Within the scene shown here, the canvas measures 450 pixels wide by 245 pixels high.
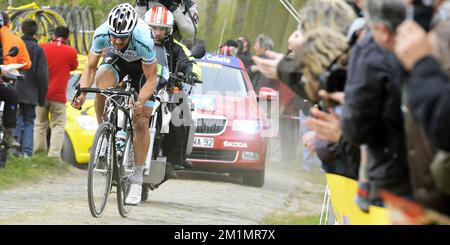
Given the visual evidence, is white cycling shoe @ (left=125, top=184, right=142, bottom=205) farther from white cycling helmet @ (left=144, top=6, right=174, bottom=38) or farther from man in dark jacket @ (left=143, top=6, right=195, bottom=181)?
white cycling helmet @ (left=144, top=6, right=174, bottom=38)

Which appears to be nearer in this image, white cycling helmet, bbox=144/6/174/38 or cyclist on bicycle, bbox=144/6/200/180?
white cycling helmet, bbox=144/6/174/38

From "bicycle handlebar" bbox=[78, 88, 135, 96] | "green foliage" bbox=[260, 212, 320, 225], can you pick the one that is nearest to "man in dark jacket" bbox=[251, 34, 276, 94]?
"green foliage" bbox=[260, 212, 320, 225]

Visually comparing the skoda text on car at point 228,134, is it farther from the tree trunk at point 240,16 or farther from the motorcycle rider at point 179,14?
the tree trunk at point 240,16

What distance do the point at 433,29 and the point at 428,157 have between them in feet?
1.71

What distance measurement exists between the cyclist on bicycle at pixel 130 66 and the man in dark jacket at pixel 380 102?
5424mm

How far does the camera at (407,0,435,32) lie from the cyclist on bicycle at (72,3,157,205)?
5784 millimetres

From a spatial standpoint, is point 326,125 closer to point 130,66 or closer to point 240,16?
point 130,66

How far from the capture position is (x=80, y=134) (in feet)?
56.9

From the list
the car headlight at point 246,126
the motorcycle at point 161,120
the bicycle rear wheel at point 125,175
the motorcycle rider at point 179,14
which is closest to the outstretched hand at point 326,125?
the bicycle rear wheel at point 125,175

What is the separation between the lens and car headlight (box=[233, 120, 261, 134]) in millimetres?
16781

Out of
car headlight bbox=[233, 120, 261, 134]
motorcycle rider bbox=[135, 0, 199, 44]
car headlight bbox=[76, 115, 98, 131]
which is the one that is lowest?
car headlight bbox=[76, 115, 98, 131]

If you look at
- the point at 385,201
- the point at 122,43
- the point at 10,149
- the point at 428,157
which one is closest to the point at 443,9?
the point at 428,157

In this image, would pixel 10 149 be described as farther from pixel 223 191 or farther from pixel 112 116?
pixel 112 116

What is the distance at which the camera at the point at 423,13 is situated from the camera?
481 cm
